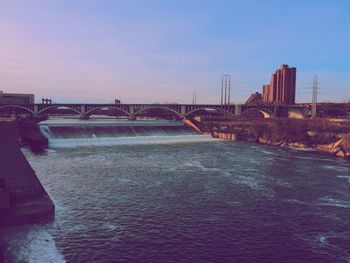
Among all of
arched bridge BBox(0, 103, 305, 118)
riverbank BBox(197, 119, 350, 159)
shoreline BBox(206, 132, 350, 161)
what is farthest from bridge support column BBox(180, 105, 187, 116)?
shoreline BBox(206, 132, 350, 161)

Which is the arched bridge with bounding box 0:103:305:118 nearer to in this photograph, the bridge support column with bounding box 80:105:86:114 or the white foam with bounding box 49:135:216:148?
the bridge support column with bounding box 80:105:86:114

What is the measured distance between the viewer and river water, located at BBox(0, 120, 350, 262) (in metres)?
14.4

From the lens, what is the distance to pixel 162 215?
742 inches

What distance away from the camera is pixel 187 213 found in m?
19.3

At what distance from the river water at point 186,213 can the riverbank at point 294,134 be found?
1484 cm

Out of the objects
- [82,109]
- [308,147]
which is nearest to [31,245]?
[308,147]

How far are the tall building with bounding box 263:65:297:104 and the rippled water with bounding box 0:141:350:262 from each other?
10859 centimetres

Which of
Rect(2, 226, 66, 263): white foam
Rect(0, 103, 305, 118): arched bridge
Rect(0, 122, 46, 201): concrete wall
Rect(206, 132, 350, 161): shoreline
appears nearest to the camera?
Rect(2, 226, 66, 263): white foam

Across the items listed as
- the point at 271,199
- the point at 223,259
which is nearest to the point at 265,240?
the point at 223,259

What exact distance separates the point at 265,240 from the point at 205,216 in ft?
12.7

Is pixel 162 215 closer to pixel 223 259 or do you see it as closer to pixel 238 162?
pixel 223 259

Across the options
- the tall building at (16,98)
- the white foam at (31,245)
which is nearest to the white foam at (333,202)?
the white foam at (31,245)

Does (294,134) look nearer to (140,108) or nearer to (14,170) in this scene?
(140,108)

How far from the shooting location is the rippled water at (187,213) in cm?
1443
